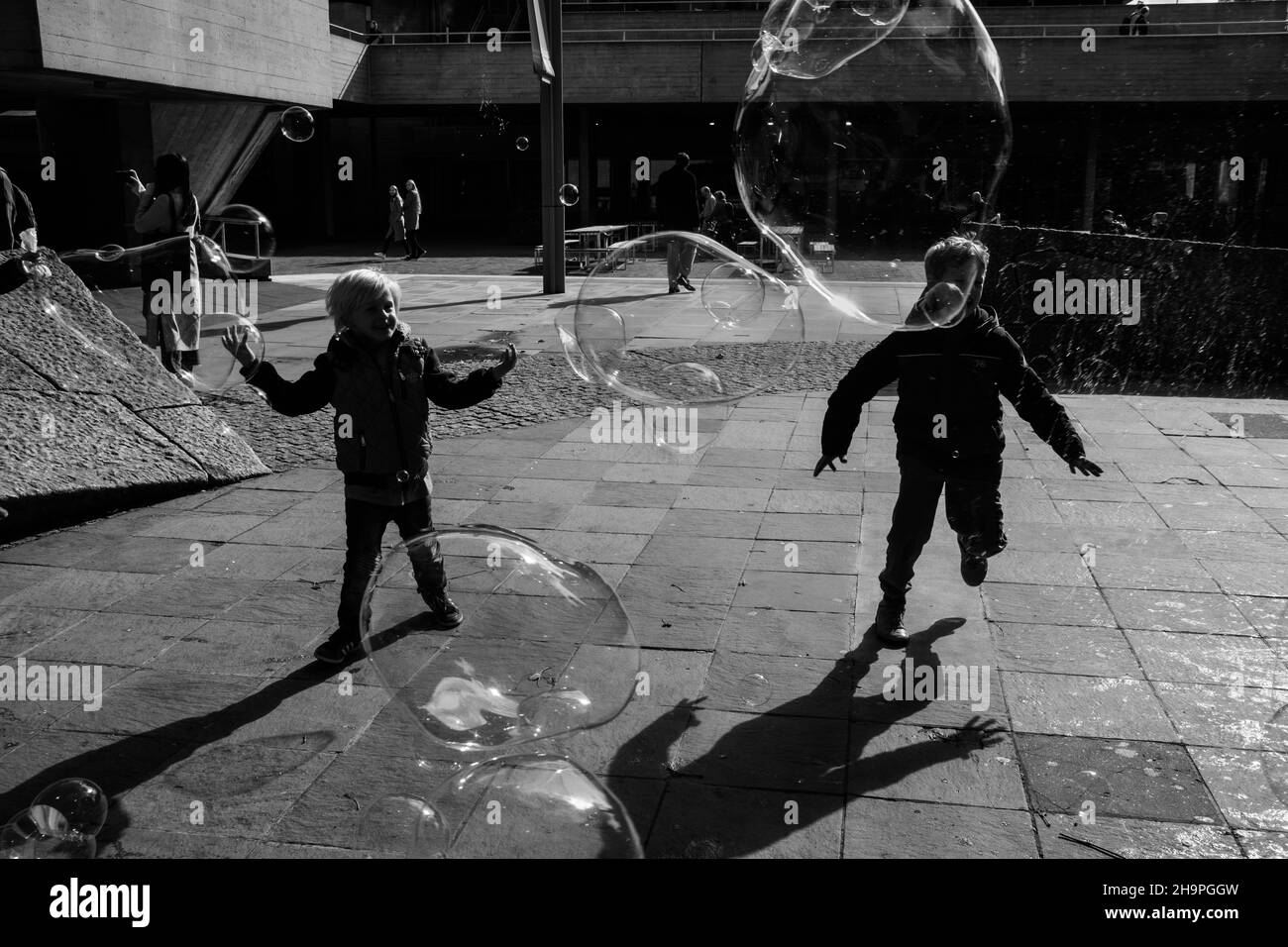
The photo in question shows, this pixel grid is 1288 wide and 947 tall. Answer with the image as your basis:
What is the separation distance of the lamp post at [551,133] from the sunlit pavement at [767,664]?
8.81 m

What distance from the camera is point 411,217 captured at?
23.1 meters

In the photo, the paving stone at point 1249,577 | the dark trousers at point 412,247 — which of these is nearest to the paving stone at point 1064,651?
the paving stone at point 1249,577

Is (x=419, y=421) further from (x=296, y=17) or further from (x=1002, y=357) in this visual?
(x=296, y=17)

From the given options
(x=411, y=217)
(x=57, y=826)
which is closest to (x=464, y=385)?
(x=57, y=826)

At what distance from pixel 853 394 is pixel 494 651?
1759 mm

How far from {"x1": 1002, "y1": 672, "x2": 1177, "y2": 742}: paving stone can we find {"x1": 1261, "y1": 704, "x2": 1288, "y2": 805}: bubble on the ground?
263 mm

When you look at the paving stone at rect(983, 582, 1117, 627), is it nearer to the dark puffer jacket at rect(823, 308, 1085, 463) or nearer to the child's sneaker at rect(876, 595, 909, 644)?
the child's sneaker at rect(876, 595, 909, 644)

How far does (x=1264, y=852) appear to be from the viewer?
9.63 feet

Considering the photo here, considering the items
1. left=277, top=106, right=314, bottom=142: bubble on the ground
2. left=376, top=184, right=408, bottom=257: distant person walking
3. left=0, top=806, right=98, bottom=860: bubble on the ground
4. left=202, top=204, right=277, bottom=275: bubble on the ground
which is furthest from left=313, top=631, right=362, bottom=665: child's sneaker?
left=376, top=184, right=408, bottom=257: distant person walking

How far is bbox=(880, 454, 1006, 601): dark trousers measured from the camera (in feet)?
13.9

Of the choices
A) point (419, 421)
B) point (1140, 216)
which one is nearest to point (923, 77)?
point (419, 421)

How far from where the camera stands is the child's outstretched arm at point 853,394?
4262 millimetres

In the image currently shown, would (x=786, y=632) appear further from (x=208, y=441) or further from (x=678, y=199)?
(x=678, y=199)
